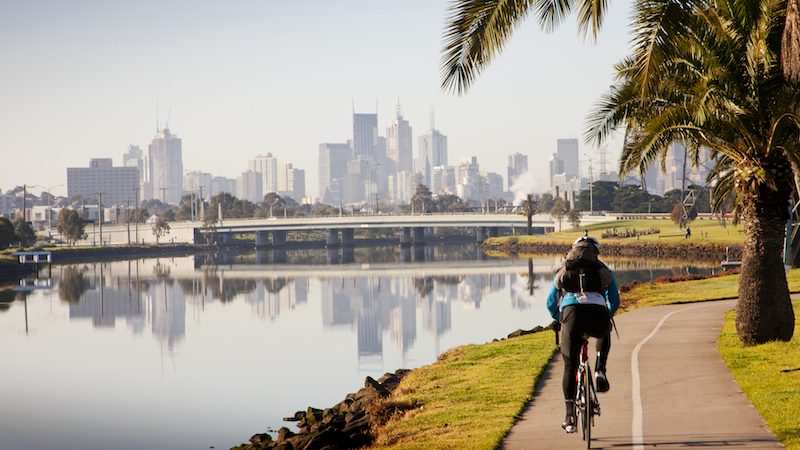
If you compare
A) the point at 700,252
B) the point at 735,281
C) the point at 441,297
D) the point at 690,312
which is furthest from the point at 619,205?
the point at 690,312

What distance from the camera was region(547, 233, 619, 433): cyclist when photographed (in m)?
12.7

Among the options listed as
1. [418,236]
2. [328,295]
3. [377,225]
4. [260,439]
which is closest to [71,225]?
[377,225]

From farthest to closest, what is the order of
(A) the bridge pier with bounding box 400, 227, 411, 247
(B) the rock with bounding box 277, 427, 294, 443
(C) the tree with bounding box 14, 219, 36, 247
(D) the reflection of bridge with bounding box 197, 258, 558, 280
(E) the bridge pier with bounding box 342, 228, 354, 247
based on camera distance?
(E) the bridge pier with bounding box 342, 228, 354, 247 → (A) the bridge pier with bounding box 400, 227, 411, 247 → (C) the tree with bounding box 14, 219, 36, 247 → (D) the reflection of bridge with bounding box 197, 258, 558, 280 → (B) the rock with bounding box 277, 427, 294, 443

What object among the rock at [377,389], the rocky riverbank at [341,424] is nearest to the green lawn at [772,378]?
the rocky riverbank at [341,424]

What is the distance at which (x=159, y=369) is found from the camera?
41.8m

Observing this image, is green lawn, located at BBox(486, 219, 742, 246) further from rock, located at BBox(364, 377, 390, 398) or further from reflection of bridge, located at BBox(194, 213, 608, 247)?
rock, located at BBox(364, 377, 390, 398)

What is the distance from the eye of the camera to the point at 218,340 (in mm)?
52219

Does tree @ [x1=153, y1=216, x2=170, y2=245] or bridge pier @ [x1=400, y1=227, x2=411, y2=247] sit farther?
bridge pier @ [x1=400, y1=227, x2=411, y2=247]

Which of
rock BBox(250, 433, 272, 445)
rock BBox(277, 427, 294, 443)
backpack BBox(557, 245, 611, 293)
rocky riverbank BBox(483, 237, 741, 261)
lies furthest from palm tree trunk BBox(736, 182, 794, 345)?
rocky riverbank BBox(483, 237, 741, 261)

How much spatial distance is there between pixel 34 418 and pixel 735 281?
1105 inches

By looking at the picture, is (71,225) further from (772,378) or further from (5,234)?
(772,378)

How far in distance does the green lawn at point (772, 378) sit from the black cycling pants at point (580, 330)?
7.59 feet

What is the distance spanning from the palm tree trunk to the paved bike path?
102cm

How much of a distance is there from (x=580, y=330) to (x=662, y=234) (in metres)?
118
